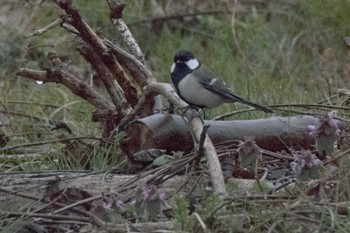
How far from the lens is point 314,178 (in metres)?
3.04

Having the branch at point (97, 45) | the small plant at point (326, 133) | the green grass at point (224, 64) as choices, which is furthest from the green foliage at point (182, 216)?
the branch at point (97, 45)

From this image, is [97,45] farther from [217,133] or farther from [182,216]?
[182,216]

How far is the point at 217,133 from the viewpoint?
3.63 m

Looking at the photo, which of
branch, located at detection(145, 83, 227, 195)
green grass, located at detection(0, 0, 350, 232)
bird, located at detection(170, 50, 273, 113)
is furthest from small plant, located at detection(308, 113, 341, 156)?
bird, located at detection(170, 50, 273, 113)

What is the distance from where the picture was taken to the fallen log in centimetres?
364

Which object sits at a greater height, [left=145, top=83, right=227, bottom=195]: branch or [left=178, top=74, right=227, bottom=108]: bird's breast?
[left=178, top=74, right=227, bottom=108]: bird's breast

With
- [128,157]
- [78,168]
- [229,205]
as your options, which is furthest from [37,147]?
[229,205]

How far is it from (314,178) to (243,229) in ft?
1.14

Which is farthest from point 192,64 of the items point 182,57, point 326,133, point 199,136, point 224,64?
point 224,64

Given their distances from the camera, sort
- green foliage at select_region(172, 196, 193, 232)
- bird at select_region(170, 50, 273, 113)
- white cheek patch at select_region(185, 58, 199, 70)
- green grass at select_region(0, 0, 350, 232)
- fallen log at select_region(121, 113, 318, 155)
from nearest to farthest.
A: 1. green foliage at select_region(172, 196, 193, 232)
2. fallen log at select_region(121, 113, 318, 155)
3. green grass at select_region(0, 0, 350, 232)
4. bird at select_region(170, 50, 273, 113)
5. white cheek patch at select_region(185, 58, 199, 70)

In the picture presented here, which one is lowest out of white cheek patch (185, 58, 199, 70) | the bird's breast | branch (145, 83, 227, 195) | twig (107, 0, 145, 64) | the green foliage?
the green foliage

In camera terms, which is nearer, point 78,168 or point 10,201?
point 10,201

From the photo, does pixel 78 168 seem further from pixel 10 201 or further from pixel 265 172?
pixel 265 172

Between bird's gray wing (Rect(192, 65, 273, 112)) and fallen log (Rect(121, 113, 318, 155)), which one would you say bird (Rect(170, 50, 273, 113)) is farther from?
fallen log (Rect(121, 113, 318, 155))
